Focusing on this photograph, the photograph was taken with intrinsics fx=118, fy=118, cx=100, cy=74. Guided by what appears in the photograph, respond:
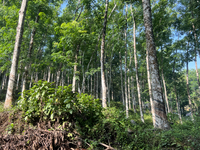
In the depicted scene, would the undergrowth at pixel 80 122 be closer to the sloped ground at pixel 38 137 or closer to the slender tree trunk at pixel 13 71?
the sloped ground at pixel 38 137

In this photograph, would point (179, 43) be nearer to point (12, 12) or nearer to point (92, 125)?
point (92, 125)

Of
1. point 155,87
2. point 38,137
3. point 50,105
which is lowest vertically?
point 38,137

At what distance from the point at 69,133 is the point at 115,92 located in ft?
107

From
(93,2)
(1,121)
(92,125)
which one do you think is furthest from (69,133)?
(93,2)

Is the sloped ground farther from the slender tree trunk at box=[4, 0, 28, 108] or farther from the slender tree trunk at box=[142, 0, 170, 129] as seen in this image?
the slender tree trunk at box=[142, 0, 170, 129]

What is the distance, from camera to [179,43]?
17000 mm

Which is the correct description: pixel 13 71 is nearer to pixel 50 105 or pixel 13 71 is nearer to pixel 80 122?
pixel 50 105

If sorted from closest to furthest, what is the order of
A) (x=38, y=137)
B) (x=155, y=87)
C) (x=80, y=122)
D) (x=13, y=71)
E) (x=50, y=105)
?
(x=38, y=137)
(x=50, y=105)
(x=80, y=122)
(x=155, y=87)
(x=13, y=71)

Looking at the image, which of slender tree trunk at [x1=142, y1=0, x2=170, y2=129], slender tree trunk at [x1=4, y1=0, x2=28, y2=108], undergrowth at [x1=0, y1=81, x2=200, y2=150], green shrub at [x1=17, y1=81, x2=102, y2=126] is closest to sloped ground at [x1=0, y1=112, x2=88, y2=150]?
undergrowth at [x1=0, y1=81, x2=200, y2=150]

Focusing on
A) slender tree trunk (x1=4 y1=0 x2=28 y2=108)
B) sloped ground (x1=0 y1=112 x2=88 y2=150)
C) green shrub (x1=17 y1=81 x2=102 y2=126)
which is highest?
slender tree trunk (x1=4 y1=0 x2=28 y2=108)

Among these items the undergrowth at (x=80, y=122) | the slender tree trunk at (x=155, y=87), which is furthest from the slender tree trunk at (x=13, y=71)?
the slender tree trunk at (x=155, y=87)

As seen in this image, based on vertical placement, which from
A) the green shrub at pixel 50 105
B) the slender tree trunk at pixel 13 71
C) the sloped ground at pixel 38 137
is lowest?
the sloped ground at pixel 38 137

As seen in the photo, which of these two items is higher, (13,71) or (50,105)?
(13,71)

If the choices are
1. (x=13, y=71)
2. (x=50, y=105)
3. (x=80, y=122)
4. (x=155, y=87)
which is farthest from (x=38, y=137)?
(x=155, y=87)
